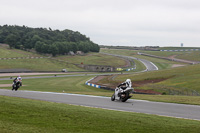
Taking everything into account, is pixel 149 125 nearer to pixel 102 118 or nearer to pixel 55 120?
pixel 102 118

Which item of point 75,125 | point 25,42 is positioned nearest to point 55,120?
point 75,125

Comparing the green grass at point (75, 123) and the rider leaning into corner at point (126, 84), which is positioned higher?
the rider leaning into corner at point (126, 84)

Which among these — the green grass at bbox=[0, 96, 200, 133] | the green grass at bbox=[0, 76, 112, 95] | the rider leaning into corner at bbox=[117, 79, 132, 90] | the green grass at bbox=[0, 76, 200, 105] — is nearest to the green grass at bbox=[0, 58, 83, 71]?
the green grass at bbox=[0, 76, 112, 95]

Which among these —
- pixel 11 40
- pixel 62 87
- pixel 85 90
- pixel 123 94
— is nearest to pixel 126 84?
pixel 123 94

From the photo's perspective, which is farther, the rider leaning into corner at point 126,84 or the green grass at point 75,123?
the rider leaning into corner at point 126,84

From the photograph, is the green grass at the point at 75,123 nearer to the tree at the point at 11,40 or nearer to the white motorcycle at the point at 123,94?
the white motorcycle at the point at 123,94

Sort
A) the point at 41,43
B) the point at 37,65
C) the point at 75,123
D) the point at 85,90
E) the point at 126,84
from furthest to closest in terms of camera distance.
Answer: the point at 41,43 < the point at 37,65 < the point at 85,90 < the point at 126,84 < the point at 75,123

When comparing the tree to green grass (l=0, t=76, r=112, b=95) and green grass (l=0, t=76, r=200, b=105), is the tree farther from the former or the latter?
green grass (l=0, t=76, r=200, b=105)

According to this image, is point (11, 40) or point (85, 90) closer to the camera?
point (85, 90)

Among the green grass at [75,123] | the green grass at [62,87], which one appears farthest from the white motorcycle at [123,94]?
the green grass at [62,87]

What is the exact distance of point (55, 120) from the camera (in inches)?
425


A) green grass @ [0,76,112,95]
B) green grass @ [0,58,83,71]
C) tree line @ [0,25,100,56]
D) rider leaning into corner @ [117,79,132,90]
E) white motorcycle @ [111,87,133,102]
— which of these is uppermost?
tree line @ [0,25,100,56]

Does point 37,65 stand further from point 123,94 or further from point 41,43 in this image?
point 123,94

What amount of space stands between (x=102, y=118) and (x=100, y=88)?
1339 inches
